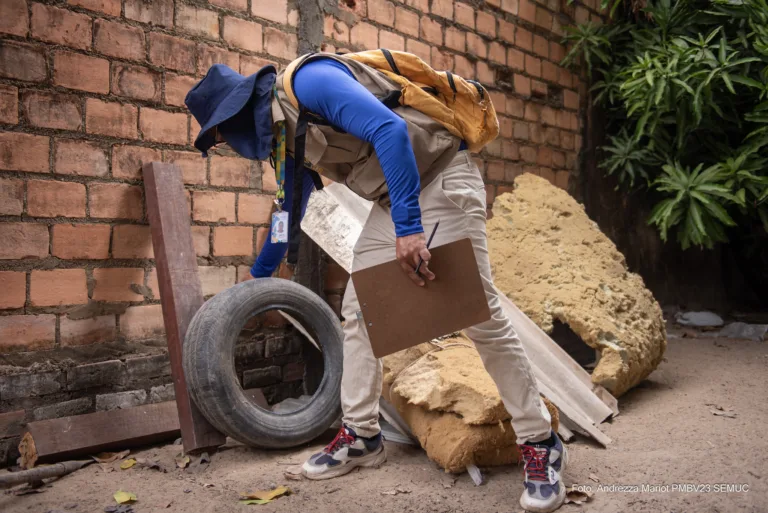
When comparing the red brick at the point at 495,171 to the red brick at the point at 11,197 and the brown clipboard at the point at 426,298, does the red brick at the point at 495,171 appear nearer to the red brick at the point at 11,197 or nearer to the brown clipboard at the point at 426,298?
the brown clipboard at the point at 426,298

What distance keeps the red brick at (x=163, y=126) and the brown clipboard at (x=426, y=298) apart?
54.5 inches

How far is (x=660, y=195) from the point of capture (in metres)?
5.18

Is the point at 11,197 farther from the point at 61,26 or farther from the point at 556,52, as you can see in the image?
the point at 556,52

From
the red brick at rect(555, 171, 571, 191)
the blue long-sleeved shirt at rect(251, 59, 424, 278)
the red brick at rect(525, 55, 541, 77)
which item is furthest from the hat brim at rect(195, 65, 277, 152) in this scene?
the red brick at rect(555, 171, 571, 191)

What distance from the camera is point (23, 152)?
2.34 metres

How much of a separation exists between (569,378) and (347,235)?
1229 millimetres

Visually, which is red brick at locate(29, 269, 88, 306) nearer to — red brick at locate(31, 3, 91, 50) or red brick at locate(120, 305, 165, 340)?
red brick at locate(120, 305, 165, 340)

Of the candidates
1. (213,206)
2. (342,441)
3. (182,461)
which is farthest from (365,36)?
(182,461)

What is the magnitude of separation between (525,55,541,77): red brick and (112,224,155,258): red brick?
2.96 m

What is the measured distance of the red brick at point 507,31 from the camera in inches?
168

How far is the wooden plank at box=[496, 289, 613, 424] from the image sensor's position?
9.36ft

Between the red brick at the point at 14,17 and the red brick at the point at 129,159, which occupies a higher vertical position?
the red brick at the point at 14,17

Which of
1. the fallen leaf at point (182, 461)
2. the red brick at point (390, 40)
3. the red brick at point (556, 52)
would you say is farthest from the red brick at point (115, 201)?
the red brick at point (556, 52)

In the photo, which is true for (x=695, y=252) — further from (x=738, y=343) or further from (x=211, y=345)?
(x=211, y=345)
